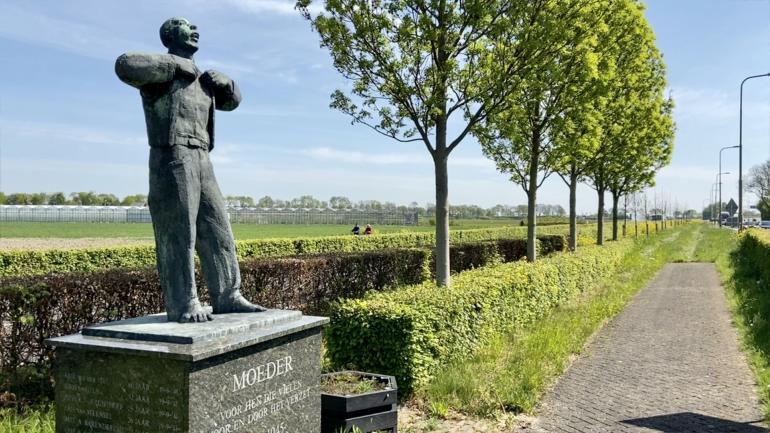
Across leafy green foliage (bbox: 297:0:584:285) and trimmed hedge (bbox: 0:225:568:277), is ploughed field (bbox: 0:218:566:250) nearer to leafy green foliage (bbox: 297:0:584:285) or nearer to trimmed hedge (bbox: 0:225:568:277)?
trimmed hedge (bbox: 0:225:568:277)

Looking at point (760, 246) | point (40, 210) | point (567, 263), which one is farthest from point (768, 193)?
point (40, 210)

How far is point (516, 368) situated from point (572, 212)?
12.0 m

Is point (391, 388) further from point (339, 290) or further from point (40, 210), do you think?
point (40, 210)

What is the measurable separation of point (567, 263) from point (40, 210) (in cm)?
10384

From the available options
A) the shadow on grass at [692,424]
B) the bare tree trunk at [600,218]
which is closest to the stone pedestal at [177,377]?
the shadow on grass at [692,424]

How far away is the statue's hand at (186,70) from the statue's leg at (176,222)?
509mm

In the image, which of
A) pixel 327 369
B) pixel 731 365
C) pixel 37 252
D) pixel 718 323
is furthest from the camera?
pixel 37 252

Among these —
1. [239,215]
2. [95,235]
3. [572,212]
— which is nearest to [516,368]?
[572,212]

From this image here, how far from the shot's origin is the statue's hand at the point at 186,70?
4090mm

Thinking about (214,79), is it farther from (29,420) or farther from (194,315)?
(29,420)

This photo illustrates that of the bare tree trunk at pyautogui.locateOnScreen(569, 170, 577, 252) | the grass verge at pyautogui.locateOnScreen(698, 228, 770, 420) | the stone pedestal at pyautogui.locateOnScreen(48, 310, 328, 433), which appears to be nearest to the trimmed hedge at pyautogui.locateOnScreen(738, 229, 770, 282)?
the grass verge at pyautogui.locateOnScreen(698, 228, 770, 420)

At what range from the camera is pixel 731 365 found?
315 inches

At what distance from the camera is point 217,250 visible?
4453 mm

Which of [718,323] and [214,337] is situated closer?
[214,337]
